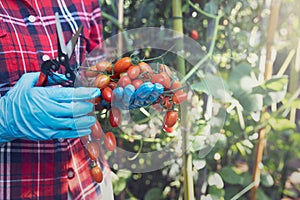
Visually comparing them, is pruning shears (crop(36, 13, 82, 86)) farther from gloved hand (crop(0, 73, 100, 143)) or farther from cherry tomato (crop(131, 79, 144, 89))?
cherry tomato (crop(131, 79, 144, 89))

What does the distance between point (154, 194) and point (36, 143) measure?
2.80 ft

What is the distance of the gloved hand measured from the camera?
791 millimetres

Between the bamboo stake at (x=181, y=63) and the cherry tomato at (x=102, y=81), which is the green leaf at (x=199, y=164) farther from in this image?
the cherry tomato at (x=102, y=81)

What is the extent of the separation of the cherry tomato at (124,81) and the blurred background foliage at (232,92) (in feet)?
1.42

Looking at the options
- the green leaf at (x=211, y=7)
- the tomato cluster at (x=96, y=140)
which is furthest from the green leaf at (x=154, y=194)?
the tomato cluster at (x=96, y=140)

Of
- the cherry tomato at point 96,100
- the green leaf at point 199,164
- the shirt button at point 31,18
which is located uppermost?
the shirt button at point 31,18

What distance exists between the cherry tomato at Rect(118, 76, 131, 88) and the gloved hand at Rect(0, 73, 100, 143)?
0.31ft

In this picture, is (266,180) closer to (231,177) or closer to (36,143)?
(231,177)

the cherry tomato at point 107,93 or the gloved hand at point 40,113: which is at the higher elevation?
the cherry tomato at point 107,93

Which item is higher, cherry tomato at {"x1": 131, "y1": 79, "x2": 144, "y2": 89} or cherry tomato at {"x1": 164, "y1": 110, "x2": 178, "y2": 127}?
cherry tomato at {"x1": 131, "y1": 79, "x2": 144, "y2": 89}

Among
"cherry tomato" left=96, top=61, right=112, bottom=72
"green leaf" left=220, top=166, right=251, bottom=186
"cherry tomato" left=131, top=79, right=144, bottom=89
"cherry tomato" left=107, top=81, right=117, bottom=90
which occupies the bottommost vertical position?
"green leaf" left=220, top=166, right=251, bottom=186

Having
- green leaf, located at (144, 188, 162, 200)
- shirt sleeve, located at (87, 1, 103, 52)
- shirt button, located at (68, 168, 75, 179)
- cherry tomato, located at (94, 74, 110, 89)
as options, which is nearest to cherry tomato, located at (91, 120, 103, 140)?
cherry tomato, located at (94, 74, 110, 89)

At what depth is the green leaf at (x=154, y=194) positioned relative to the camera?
1.69 meters

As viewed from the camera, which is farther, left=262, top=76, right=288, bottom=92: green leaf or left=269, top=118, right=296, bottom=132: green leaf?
left=269, top=118, right=296, bottom=132: green leaf
